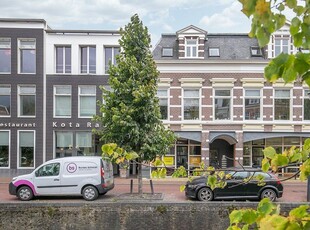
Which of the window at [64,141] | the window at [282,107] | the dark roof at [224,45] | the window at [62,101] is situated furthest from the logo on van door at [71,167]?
the window at [282,107]

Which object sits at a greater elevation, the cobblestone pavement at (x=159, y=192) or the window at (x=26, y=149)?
the window at (x=26, y=149)

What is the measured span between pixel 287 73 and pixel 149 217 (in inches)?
386

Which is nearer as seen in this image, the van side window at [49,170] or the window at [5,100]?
the van side window at [49,170]

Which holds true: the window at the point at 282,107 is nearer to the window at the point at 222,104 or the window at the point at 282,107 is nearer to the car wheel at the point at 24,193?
the window at the point at 222,104

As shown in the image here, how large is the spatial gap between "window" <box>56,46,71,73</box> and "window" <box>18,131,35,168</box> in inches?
184

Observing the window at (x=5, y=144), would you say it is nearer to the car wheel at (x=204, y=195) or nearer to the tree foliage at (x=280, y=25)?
the car wheel at (x=204, y=195)

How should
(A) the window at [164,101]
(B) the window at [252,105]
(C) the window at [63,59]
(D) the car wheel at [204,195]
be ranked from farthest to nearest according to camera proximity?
(C) the window at [63,59]
(A) the window at [164,101]
(B) the window at [252,105]
(D) the car wheel at [204,195]

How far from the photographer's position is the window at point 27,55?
73.7 feet

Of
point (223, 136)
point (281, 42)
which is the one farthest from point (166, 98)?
point (281, 42)

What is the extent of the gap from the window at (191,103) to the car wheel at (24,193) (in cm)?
1163

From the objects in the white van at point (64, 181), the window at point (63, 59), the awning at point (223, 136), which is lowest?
the white van at point (64, 181)

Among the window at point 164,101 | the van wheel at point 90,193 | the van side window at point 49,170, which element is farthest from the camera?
the window at point 164,101

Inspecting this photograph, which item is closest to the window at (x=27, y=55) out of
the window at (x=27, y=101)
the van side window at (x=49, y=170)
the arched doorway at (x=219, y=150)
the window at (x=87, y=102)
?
the window at (x=27, y=101)

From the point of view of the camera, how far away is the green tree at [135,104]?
45.3 ft
